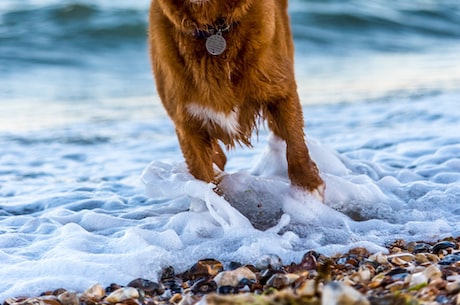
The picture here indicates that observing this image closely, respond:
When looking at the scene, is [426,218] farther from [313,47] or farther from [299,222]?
[313,47]

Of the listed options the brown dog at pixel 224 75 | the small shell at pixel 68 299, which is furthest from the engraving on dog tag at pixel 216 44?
the small shell at pixel 68 299

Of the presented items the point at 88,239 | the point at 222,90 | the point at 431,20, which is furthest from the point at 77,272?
the point at 431,20

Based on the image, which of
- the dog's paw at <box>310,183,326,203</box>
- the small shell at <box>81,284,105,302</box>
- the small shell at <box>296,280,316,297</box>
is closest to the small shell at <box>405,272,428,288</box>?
the small shell at <box>296,280,316,297</box>

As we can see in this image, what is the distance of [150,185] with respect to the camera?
16.2 feet

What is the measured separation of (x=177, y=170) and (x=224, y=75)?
115cm

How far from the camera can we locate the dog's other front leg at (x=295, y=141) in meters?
4.52

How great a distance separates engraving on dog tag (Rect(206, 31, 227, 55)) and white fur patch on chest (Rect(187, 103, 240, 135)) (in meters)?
0.33

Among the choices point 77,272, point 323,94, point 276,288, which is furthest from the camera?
point 323,94

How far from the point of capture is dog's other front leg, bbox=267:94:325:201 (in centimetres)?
452

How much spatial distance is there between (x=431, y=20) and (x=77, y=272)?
49.0 feet

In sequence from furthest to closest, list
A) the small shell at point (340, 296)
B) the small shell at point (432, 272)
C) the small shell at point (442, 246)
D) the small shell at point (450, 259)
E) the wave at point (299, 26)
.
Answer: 1. the wave at point (299, 26)
2. the small shell at point (442, 246)
3. the small shell at point (450, 259)
4. the small shell at point (432, 272)
5. the small shell at point (340, 296)

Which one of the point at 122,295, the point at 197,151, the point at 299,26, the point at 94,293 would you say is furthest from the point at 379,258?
the point at 299,26

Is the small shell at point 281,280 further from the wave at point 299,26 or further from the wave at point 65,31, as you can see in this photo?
the wave at point 299,26

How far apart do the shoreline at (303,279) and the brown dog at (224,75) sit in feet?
2.89
